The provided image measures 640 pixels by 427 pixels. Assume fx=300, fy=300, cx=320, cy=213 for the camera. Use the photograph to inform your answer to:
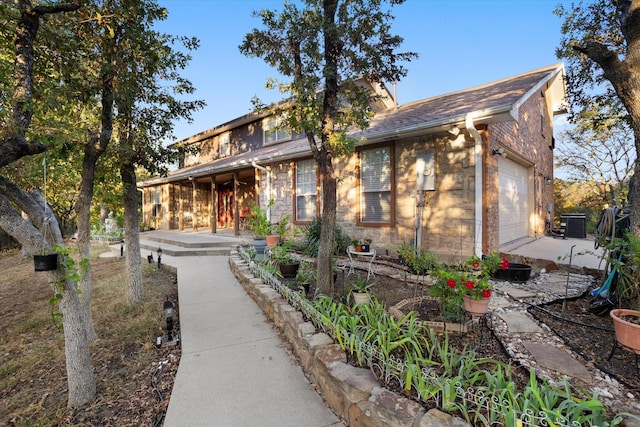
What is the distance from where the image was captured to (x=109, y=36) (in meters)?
3.60

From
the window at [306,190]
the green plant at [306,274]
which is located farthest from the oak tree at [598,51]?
the window at [306,190]

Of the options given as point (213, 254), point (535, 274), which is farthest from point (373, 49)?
point (213, 254)

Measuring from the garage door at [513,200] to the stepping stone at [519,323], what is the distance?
3.44 m

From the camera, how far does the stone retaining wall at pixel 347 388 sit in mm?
1622

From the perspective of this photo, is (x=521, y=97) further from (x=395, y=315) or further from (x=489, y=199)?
(x=395, y=315)

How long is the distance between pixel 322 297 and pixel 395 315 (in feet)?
2.64

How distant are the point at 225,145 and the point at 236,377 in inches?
498

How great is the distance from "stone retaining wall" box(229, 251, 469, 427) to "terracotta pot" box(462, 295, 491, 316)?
1.33 meters

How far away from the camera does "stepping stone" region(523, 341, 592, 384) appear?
222 centimetres

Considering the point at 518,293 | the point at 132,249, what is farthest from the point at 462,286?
the point at 132,249

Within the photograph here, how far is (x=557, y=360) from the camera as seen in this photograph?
7.96 feet

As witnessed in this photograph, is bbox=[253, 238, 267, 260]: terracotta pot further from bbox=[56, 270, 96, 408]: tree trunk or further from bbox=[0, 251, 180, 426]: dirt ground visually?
bbox=[56, 270, 96, 408]: tree trunk

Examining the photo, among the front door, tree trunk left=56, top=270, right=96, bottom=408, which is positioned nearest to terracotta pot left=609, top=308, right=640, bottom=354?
tree trunk left=56, top=270, right=96, bottom=408

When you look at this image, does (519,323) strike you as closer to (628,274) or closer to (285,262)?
(628,274)
